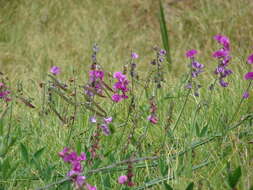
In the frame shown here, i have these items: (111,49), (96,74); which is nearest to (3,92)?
(96,74)

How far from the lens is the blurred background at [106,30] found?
4.83 m

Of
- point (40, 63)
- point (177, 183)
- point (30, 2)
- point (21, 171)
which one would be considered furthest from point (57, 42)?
point (177, 183)

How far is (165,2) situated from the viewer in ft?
19.1

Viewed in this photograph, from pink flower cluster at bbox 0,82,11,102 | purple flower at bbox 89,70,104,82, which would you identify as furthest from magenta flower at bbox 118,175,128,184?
pink flower cluster at bbox 0,82,11,102

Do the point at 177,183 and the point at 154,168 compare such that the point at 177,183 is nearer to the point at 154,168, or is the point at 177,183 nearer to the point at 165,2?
the point at 154,168

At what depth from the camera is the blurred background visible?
4828mm

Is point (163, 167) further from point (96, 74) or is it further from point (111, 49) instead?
point (111, 49)

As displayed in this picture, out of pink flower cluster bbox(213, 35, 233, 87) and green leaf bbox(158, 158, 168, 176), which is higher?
pink flower cluster bbox(213, 35, 233, 87)

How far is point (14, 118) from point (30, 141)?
1.48ft

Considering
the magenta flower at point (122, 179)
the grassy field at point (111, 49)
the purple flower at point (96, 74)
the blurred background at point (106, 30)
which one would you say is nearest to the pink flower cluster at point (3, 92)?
the grassy field at point (111, 49)

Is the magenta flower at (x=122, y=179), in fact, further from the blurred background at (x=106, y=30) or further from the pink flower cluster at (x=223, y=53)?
the blurred background at (x=106, y=30)

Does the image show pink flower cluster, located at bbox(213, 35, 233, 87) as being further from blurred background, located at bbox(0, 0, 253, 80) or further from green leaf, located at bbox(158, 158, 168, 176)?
blurred background, located at bbox(0, 0, 253, 80)

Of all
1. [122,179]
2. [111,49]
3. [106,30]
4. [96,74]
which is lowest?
[122,179]

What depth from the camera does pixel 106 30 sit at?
5312 millimetres
